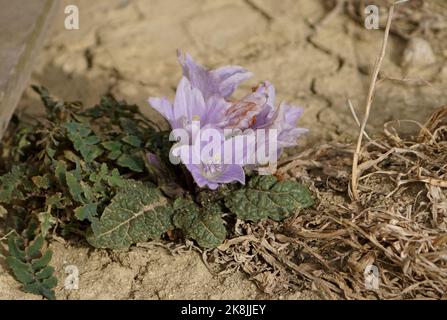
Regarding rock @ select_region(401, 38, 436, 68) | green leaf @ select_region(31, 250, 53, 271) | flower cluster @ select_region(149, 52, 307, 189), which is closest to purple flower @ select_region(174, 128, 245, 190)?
flower cluster @ select_region(149, 52, 307, 189)

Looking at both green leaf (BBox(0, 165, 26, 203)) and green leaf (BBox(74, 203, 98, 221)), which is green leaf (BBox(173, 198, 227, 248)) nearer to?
green leaf (BBox(74, 203, 98, 221))

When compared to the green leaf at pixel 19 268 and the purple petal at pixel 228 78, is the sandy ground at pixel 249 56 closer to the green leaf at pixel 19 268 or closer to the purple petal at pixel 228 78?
the purple petal at pixel 228 78

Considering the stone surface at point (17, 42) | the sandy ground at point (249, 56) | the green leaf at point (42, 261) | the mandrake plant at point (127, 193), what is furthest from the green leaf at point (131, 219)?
the sandy ground at point (249, 56)

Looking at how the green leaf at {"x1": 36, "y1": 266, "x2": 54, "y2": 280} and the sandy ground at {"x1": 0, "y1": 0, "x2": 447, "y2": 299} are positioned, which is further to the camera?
the sandy ground at {"x1": 0, "y1": 0, "x2": 447, "y2": 299}

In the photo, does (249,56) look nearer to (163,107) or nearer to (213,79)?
(213,79)

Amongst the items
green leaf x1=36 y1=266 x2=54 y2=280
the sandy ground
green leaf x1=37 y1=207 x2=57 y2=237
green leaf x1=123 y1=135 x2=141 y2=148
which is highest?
green leaf x1=123 y1=135 x2=141 y2=148

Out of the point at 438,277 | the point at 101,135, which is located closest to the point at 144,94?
the point at 101,135

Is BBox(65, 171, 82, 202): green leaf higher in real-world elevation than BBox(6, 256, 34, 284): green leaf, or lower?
higher
